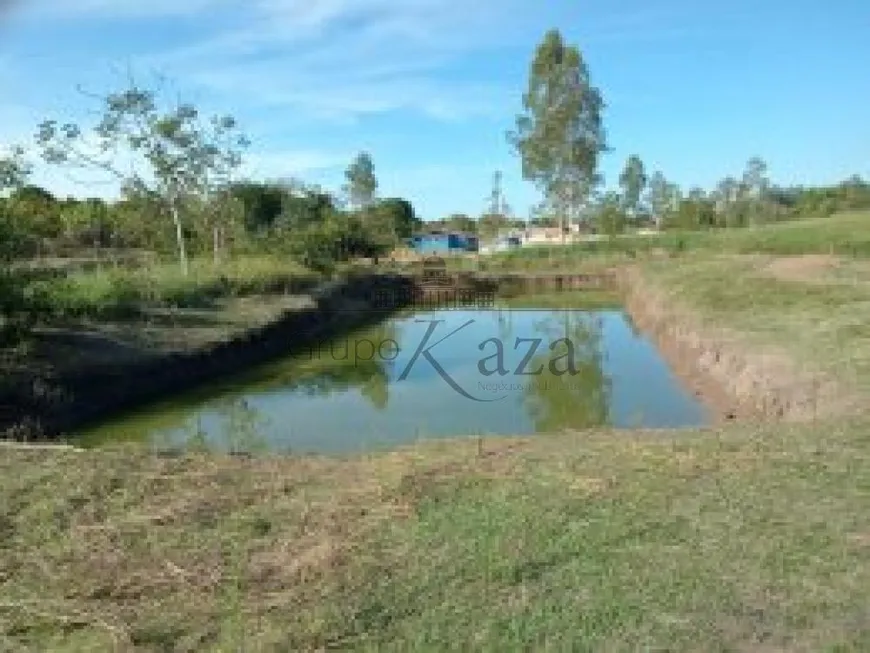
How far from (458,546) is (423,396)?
25.7 ft

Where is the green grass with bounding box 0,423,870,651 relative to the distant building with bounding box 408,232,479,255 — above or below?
below

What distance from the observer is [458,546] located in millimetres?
4484

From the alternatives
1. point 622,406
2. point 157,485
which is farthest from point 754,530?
point 622,406

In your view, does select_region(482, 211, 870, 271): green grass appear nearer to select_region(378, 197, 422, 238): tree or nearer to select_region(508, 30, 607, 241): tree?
select_region(508, 30, 607, 241): tree

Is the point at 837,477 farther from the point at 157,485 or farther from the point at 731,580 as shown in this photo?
the point at 157,485

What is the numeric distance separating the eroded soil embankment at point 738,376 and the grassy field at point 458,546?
1.74 meters

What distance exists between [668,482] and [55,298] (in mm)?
10260

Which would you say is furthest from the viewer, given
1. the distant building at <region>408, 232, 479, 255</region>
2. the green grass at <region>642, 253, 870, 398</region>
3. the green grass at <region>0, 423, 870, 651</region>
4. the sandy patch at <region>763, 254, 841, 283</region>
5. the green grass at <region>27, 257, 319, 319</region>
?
the distant building at <region>408, 232, 479, 255</region>

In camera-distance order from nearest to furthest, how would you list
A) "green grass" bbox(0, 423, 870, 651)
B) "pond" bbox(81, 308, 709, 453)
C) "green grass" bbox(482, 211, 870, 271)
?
"green grass" bbox(0, 423, 870, 651) < "pond" bbox(81, 308, 709, 453) < "green grass" bbox(482, 211, 870, 271)

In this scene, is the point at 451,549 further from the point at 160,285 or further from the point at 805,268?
the point at 805,268

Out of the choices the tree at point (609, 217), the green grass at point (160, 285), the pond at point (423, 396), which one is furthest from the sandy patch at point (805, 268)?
the tree at point (609, 217)

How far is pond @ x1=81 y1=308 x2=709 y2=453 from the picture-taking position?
33.2ft

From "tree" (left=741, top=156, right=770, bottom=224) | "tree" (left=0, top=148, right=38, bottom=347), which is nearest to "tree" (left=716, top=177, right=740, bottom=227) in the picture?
"tree" (left=741, top=156, right=770, bottom=224)

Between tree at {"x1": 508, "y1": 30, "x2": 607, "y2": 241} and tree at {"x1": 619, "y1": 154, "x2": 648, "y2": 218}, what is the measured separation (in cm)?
1716
